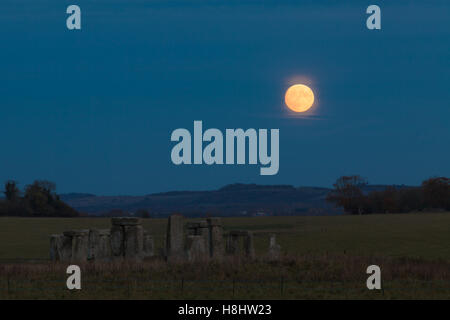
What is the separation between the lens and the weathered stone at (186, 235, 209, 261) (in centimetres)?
3291

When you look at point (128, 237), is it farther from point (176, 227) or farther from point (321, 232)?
point (321, 232)

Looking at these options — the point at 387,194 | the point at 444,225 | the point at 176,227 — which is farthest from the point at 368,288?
the point at 387,194

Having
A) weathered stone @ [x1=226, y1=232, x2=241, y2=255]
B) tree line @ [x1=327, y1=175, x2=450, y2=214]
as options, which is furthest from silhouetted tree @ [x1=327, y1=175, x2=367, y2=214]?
weathered stone @ [x1=226, y1=232, x2=241, y2=255]

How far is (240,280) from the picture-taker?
26594mm

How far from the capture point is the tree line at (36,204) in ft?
348

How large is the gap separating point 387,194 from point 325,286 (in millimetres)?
96280

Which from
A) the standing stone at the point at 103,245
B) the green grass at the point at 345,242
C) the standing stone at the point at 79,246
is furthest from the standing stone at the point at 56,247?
the green grass at the point at 345,242

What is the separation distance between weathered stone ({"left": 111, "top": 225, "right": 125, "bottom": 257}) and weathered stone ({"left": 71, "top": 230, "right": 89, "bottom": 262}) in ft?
4.70

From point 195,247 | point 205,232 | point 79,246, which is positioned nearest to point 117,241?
point 79,246

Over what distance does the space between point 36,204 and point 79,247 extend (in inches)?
2966

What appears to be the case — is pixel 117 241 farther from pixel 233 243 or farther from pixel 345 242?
pixel 345 242

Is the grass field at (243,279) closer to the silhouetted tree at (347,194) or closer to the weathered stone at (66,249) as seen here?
the weathered stone at (66,249)

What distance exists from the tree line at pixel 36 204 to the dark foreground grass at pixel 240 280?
7838 centimetres
